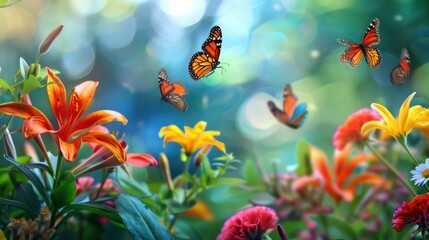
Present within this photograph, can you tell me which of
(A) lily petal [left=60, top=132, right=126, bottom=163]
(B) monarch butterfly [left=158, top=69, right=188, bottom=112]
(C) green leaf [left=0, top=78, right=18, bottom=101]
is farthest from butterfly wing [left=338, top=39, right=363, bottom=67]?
(C) green leaf [left=0, top=78, right=18, bottom=101]

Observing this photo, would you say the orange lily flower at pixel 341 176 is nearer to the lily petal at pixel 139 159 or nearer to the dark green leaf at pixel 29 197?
the lily petal at pixel 139 159

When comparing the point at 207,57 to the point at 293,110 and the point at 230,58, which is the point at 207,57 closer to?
the point at 293,110

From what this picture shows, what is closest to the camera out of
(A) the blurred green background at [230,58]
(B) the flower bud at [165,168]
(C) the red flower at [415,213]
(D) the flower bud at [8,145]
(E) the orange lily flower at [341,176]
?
(C) the red flower at [415,213]

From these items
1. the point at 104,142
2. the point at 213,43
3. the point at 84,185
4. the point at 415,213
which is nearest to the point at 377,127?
the point at 415,213

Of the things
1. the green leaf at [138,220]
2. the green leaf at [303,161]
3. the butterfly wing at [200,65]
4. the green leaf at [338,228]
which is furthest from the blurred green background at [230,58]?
the green leaf at [138,220]

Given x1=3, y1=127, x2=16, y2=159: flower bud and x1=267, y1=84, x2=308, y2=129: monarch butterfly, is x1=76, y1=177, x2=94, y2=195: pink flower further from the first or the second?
x1=267, y1=84, x2=308, y2=129: monarch butterfly

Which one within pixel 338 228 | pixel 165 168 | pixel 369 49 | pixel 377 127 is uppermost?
pixel 369 49
